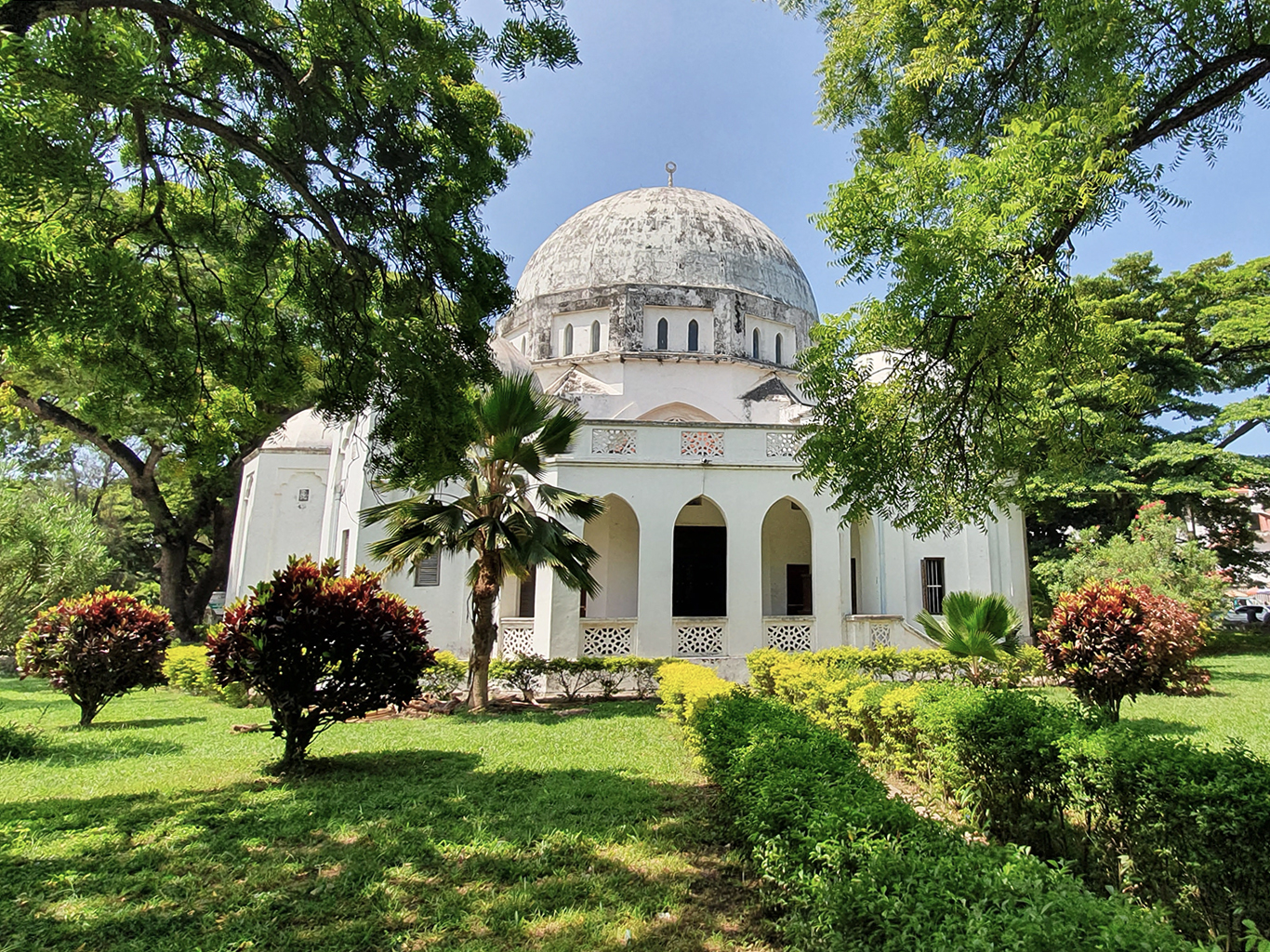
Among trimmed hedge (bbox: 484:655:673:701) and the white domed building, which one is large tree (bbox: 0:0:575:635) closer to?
the white domed building

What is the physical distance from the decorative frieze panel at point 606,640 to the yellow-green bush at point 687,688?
253 centimetres

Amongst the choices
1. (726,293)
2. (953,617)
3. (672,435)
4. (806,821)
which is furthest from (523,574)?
(726,293)

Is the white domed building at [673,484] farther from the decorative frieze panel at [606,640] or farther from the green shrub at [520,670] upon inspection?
the green shrub at [520,670]

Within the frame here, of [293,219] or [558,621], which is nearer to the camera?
[293,219]

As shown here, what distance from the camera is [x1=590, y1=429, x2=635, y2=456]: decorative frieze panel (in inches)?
571

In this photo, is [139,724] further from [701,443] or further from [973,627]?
[973,627]

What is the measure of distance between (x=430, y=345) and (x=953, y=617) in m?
A: 8.32

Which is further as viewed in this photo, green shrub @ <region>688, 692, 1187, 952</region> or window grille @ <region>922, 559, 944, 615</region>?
window grille @ <region>922, 559, 944, 615</region>

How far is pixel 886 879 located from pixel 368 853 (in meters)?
3.55

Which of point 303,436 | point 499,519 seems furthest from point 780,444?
point 303,436

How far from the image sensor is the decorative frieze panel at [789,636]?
14273mm

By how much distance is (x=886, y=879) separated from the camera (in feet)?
9.80

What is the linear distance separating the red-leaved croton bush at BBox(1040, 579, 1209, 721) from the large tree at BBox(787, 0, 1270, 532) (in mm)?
3184

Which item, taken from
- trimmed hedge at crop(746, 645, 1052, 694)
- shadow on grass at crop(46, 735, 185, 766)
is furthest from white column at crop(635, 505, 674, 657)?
shadow on grass at crop(46, 735, 185, 766)
